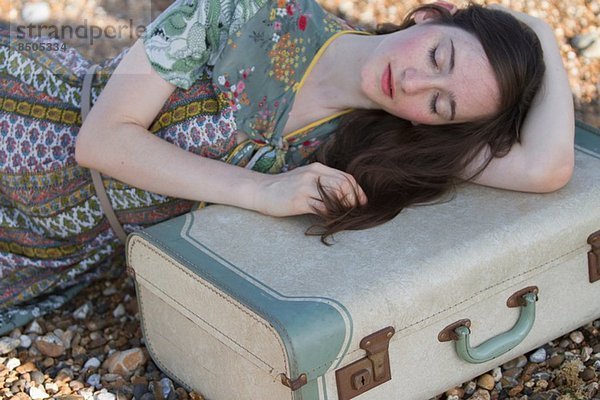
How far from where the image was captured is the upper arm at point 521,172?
263 centimetres

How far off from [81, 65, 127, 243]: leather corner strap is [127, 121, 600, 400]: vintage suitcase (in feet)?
1.27

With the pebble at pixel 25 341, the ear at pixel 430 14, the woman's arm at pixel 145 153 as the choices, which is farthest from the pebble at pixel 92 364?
the ear at pixel 430 14

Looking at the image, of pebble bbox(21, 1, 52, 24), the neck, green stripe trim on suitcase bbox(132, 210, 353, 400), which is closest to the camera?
green stripe trim on suitcase bbox(132, 210, 353, 400)

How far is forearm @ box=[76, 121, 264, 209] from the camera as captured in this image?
8.61 ft

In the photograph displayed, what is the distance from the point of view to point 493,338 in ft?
8.39

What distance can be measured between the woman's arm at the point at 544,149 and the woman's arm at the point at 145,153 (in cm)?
56

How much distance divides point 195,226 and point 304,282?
0.40m

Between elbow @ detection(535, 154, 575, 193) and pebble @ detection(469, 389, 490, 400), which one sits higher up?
elbow @ detection(535, 154, 575, 193)

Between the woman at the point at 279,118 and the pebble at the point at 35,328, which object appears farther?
the pebble at the point at 35,328

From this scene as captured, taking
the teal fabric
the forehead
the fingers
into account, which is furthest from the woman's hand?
the forehead

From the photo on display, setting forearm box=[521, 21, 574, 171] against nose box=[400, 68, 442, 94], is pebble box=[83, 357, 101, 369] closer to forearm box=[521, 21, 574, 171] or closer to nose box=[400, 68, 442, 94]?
nose box=[400, 68, 442, 94]

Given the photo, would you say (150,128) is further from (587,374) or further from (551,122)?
(587,374)

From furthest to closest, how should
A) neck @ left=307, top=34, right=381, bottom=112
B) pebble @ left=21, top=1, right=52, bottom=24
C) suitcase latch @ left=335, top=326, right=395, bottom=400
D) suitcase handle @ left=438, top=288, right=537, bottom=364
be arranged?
1. pebble @ left=21, top=1, right=52, bottom=24
2. neck @ left=307, top=34, right=381, bottom=112
3. suitcase handle @ left=438, top=288, right=537, bottom=364
4. suitcase latch @ left=335, top=326, right=395, bottom=400

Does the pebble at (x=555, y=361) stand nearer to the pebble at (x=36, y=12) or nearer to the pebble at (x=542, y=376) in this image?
the pebble at (x=542, y=376)
